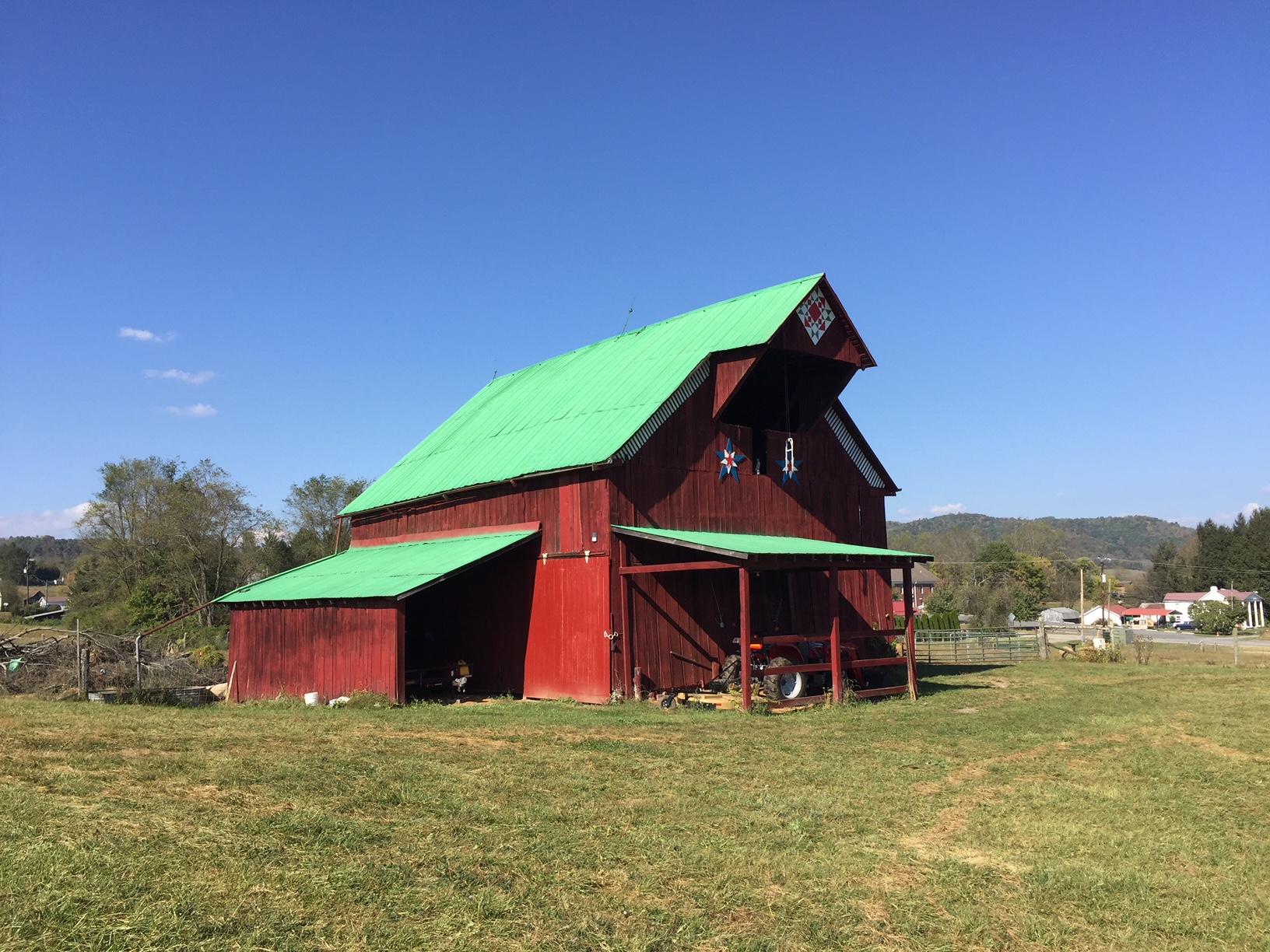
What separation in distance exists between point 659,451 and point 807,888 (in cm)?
1529

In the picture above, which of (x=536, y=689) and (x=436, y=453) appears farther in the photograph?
(x=436, y=453)

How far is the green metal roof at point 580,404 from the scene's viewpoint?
75.0ft

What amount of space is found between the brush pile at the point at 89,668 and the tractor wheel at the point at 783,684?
15.3 metres

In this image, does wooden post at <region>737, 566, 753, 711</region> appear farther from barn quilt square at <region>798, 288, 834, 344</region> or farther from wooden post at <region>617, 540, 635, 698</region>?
barn quilt square at <region>798, 288, 834, 344</region>

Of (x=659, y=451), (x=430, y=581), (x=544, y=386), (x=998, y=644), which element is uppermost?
(x=544, y=386)

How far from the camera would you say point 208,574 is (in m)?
62.3

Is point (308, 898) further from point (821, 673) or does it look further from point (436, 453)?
point (436, 453)

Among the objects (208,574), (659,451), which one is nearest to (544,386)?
(659,451)

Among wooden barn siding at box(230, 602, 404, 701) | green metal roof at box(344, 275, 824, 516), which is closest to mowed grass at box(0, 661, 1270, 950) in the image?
wooden barn siding at box(230, 602, 404, 701)

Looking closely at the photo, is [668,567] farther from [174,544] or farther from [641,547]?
[174,544]

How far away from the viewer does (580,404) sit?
84.3ft

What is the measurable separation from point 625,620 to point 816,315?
952cm

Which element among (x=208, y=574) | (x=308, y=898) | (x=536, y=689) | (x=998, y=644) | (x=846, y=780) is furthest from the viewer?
(x=208, y=574)

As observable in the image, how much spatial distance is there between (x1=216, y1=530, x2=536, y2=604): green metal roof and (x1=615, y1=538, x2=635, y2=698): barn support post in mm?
2740
